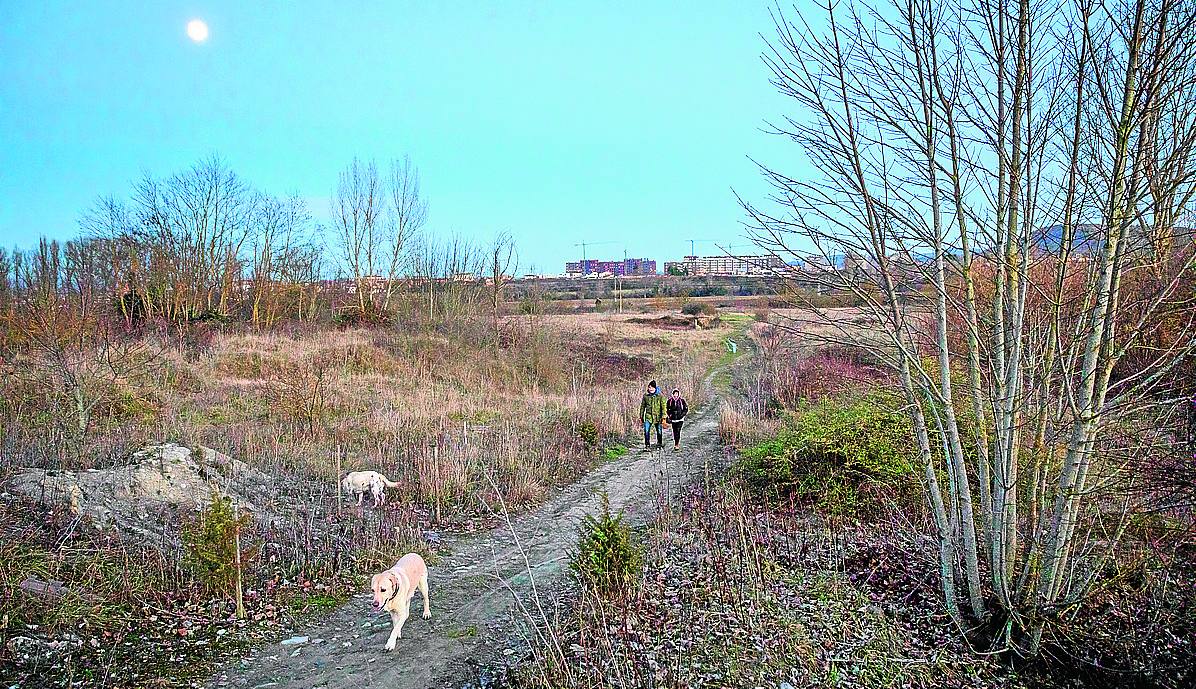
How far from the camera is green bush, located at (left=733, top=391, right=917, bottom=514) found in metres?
7.55

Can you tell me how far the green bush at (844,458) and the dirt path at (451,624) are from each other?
1832 millimetres

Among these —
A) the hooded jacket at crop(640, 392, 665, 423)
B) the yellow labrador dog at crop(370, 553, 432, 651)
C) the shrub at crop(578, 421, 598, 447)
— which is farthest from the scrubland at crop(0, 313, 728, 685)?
the yellow labrador dog at crop(370, 553, 432, 651)

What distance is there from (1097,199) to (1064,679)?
124 inches

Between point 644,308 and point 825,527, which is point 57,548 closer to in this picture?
point 825,527

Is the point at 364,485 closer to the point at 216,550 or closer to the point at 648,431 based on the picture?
the point at 216,550

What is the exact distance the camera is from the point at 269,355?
20266 mm

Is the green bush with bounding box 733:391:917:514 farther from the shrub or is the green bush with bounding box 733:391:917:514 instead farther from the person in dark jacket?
the shrub

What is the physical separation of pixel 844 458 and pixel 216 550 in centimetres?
650

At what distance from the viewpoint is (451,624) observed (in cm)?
568

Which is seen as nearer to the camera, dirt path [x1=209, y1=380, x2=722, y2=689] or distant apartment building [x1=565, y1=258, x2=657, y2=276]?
dirt path [x1=209, y1=380, x2=722, y2=689]

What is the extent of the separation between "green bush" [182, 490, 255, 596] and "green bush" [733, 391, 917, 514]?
568 cm

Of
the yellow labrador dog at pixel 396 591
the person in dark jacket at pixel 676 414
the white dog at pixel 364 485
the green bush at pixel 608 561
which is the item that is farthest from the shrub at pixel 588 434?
the yellow labrador dog at pixel 396 591

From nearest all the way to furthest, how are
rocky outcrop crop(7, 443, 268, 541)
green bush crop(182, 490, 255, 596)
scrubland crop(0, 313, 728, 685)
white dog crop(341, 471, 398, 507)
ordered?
scrubland crop(0, 313, 728, 685), green bush crop(182, 490, 255, 596), rocky outcrop crop(7, 443, 268, 541), white dog crop(341, 471, 398, 507)

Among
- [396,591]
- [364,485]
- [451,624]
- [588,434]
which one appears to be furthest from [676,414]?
[396,591]
